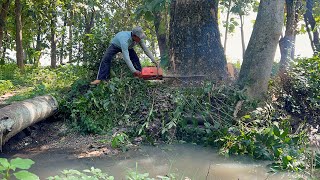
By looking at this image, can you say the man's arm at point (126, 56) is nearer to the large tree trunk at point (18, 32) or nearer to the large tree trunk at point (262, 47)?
the large tree trunk at point (262, 47)

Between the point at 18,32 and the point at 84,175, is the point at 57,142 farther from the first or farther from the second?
the point at 18,32

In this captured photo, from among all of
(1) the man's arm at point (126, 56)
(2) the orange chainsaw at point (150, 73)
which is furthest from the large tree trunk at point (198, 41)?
(1) the man's arm at point (126, 56)

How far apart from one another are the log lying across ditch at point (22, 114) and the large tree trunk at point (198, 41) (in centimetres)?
290

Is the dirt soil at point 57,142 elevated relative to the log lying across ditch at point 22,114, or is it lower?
lower

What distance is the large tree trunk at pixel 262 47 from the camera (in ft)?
22.9

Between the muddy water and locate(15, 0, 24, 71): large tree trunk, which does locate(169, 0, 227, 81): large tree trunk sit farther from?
locate(15, 0, 24, 71): large tree trunk

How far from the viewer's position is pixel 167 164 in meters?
4.99

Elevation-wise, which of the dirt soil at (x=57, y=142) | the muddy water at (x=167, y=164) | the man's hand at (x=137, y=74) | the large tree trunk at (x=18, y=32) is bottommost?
the muddy water at (x=167, y=164)

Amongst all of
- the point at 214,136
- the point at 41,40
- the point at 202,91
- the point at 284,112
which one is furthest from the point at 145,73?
the point at 41,40

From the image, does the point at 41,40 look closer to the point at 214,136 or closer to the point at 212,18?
the point at 212,18

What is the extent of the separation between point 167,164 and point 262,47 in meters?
3.35

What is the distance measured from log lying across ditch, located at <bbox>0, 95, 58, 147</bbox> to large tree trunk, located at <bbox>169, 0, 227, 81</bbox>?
2.90m

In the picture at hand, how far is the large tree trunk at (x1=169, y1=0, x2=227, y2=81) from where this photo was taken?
7.87 meters

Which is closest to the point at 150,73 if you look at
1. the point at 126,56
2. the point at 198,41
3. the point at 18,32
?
the point at 126,56
